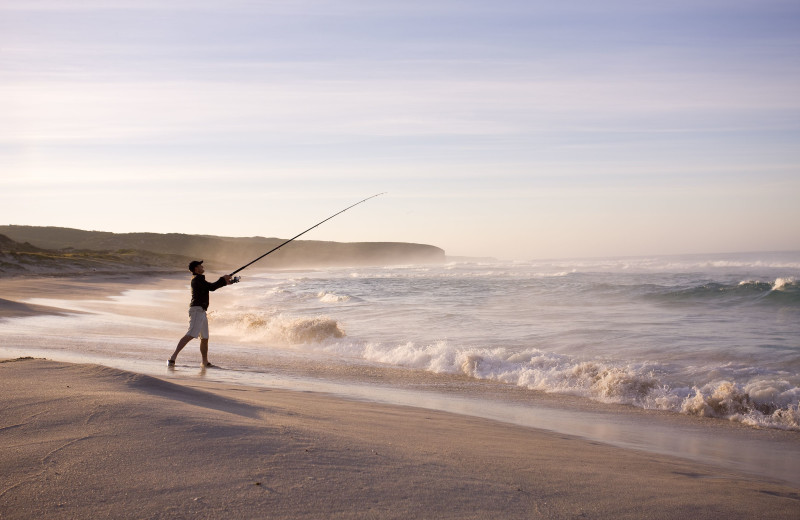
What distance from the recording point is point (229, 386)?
20.9 ft

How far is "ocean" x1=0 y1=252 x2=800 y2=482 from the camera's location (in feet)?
21.3

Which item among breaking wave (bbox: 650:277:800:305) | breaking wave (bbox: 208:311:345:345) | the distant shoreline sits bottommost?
breaking wave (bbox: 208:311:345:345)

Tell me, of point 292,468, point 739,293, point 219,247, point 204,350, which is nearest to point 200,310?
point 204,350

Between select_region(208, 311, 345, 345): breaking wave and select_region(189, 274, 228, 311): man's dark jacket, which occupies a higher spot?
select_region(189, 274, 228, 311): man's dark jacket

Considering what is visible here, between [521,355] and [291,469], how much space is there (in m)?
6.55

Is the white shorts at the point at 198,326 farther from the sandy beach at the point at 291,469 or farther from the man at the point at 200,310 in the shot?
the sandy beach at the point at 291,469

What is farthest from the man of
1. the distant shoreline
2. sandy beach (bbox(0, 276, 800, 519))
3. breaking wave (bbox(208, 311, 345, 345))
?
the distant shoreline

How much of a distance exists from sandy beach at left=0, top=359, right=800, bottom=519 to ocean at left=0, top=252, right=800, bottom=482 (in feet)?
4.33

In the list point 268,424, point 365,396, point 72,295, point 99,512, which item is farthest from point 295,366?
point 72,295

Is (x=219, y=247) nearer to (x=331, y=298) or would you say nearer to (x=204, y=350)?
(x=331, y=298)

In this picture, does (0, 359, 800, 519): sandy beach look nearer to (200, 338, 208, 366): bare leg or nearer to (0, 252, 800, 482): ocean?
(0, 252, 800, 482): ocean

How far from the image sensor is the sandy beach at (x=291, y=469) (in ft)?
8.80

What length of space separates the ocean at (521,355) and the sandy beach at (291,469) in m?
1.32

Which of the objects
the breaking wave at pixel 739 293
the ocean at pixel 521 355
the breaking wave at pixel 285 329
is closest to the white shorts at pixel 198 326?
the ocean at pixel 521 355
